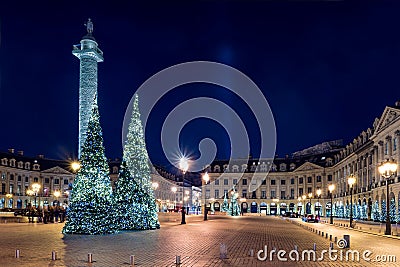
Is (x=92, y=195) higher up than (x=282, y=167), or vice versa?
(x=282, y=167)

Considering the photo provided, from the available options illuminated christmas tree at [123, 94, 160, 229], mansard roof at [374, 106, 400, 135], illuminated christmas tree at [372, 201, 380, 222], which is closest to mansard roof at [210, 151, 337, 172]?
illuminated christmas tree at [372, 201, 380, 222]

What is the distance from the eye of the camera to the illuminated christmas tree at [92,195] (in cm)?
2974

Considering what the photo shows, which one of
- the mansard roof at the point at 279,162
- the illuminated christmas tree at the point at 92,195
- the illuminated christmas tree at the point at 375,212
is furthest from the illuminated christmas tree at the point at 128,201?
the mansard roof at the point at 279,162

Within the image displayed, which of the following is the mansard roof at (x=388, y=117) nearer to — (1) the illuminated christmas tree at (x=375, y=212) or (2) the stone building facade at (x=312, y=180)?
(2) the stone building facade at (x=312, y=180)

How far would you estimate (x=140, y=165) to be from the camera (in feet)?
114

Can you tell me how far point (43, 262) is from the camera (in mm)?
16422

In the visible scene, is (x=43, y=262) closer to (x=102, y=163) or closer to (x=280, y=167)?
(x=102, y=163)

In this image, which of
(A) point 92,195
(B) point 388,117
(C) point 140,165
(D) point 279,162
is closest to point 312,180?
(D) point 279,162

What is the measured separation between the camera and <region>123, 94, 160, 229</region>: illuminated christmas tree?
3441cm

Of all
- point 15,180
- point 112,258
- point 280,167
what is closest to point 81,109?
point 15,180

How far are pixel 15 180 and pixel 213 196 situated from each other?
179 feet

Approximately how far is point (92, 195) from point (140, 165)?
550 centimetres

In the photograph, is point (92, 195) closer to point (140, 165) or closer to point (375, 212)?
point (140, 165)

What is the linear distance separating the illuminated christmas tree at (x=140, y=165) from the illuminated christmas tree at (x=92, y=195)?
3.50 metres
